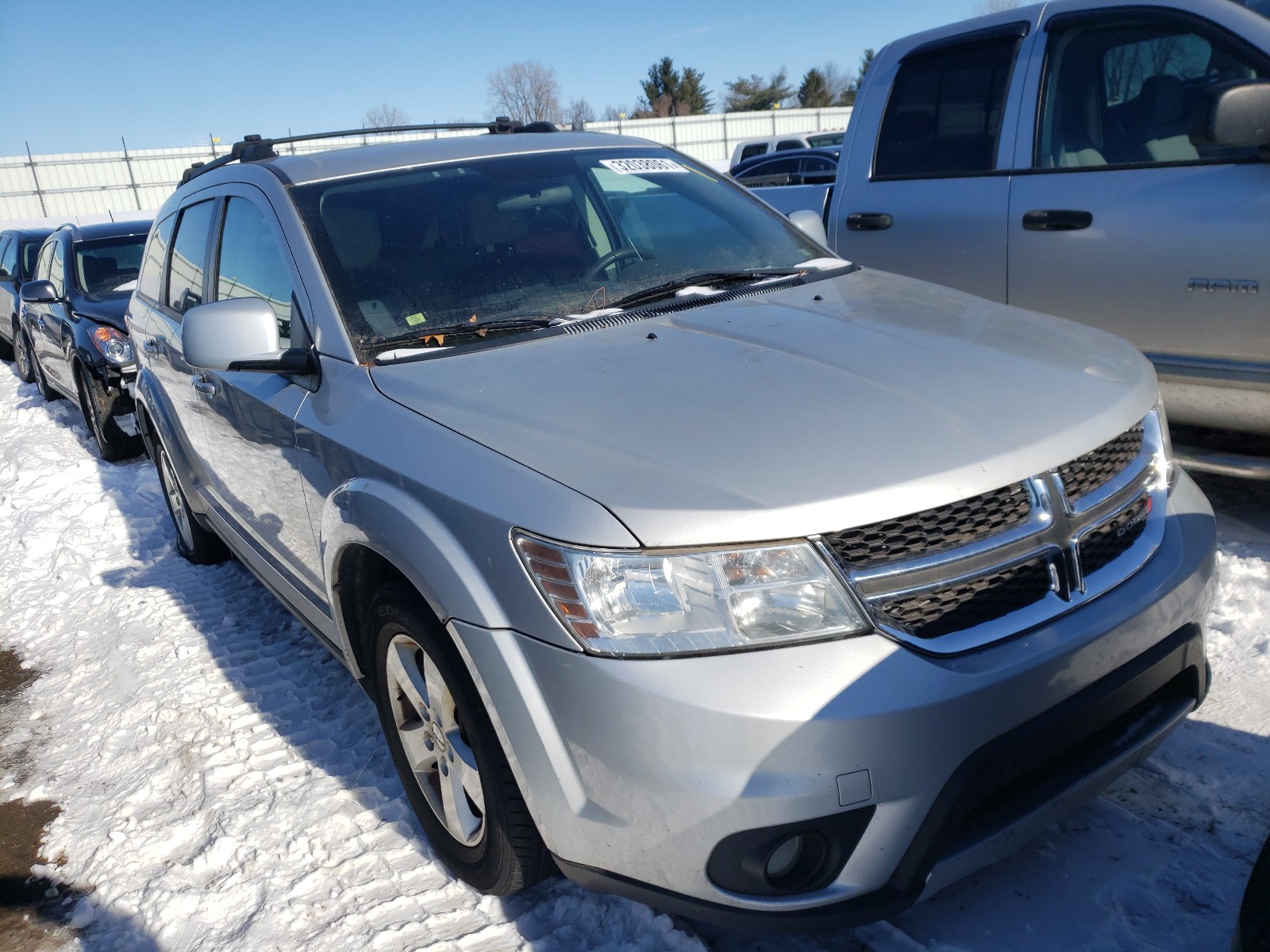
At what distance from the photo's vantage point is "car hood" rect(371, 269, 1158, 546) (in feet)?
5.87

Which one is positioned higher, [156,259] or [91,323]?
[156,259]

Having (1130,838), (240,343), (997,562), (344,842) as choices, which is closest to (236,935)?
(344,842)

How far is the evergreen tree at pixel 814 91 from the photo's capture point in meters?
64.6

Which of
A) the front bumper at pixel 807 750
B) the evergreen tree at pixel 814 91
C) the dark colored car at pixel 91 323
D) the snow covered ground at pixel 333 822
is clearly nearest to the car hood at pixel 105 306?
the dark colored car at pixel 91 323

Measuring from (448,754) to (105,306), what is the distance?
23.3ft

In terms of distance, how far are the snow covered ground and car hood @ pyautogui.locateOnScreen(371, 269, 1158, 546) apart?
1023mm

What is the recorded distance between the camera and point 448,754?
231 centimetres

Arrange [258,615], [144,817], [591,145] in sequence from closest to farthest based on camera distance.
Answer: [144,817] < [591,145] < [258,615]

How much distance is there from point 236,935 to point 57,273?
324 inches

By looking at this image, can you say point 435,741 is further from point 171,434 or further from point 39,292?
point 39,292

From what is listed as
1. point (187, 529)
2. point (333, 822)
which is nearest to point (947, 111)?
point (333, 822)

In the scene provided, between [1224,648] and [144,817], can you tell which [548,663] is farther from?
[1224,648]

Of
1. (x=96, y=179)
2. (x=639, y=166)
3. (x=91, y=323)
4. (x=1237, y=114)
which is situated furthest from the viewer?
(x=96, y=179)

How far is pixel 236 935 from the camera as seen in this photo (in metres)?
2.44
